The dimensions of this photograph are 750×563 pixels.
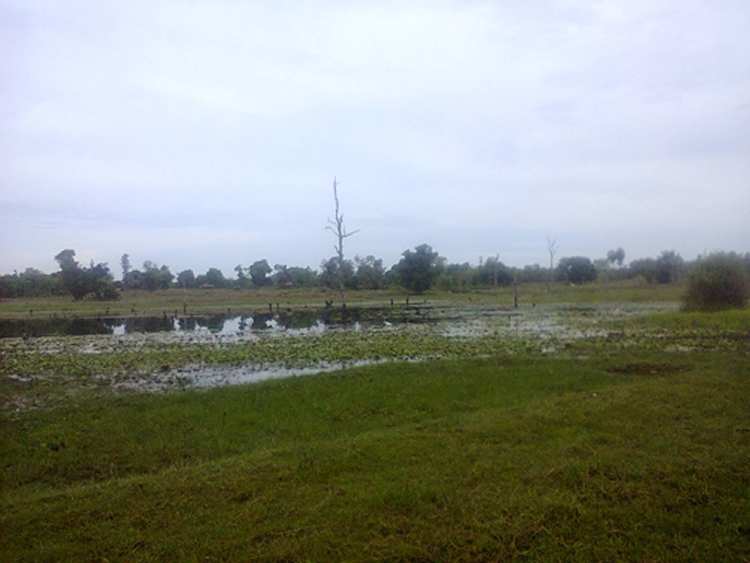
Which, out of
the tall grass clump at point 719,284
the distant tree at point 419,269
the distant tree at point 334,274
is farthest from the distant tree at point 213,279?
the tall grass clump at point 719,284

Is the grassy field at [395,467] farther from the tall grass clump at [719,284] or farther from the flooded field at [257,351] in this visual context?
the tall grass clump at [719,284]

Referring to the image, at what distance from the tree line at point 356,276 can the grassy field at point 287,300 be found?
224 cm

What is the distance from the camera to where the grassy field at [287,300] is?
54.6 meters

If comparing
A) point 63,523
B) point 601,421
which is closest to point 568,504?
point 601,421

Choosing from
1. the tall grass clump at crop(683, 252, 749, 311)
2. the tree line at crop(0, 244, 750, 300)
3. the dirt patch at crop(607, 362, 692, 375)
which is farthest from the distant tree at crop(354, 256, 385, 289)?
the dirt patch at crop(607, 362, 692, 375)

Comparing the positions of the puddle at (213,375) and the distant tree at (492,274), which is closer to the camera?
the puddle at (213,375)

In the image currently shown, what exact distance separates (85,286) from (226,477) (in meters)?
71.5

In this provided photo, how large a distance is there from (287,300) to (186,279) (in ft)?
136

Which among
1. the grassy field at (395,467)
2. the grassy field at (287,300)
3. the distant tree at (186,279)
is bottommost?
the grassy field at (395,467)

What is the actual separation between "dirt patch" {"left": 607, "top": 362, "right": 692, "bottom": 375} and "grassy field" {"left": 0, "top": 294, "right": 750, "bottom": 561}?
0.15ft

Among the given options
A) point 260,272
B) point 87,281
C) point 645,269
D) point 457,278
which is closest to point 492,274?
point 457,278

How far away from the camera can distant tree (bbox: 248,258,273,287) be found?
99000 mm

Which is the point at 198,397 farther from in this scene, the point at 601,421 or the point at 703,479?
the point at 703,479

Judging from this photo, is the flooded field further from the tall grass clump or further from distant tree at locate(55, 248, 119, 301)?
distant tree at locate(55, 248, 119, 301)
